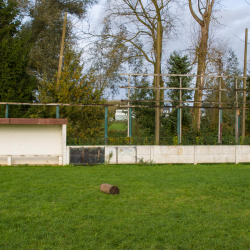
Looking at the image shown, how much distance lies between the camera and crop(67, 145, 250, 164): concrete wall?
12.8 meters

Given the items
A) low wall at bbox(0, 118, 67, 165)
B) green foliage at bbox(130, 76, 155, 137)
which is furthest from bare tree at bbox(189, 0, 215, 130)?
low wall at bbox(0, 118, 67, 165)

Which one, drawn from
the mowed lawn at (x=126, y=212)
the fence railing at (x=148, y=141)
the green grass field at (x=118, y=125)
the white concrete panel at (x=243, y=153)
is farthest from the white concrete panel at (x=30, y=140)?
the white concrete panel at (x=243, y=153)

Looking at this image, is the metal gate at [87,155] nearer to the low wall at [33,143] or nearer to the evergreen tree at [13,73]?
the low wall at [33,143]

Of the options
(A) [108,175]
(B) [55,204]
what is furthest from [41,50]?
(B) [55,204]

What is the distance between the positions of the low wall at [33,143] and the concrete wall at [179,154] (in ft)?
2.24

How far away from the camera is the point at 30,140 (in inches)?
496

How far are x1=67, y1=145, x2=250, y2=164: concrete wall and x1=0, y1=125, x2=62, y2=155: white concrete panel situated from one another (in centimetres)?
85

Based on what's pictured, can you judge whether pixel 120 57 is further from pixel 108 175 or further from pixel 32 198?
pixel 32 198

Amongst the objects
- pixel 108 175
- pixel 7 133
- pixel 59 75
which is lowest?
pixel 108 175

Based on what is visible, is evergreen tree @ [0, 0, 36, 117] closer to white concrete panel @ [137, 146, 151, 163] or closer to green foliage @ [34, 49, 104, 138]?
green foliage @ [34, 49, 104, 138]

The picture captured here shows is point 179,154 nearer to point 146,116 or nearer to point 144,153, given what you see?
point 144,153

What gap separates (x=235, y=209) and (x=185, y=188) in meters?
2.04

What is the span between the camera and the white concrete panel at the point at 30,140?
41.0ft

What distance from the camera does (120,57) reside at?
2303cm
